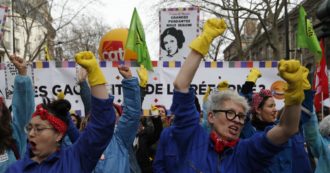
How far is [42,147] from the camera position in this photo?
9.53ft

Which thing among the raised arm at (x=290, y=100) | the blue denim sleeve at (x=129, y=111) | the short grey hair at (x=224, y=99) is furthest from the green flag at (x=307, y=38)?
the raised arm at (x=290, y=100)

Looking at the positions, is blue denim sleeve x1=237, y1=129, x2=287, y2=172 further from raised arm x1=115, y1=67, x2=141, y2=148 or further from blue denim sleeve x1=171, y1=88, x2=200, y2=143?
raised arm x1=115, y1=67, x2=141, y2=148

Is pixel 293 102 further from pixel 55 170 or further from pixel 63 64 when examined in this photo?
pixel 63 64

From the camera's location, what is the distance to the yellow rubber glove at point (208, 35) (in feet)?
9.14

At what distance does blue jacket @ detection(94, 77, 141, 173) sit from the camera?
3.77 metres

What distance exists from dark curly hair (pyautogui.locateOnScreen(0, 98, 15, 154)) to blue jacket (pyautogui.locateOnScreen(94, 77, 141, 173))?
2.36 feet

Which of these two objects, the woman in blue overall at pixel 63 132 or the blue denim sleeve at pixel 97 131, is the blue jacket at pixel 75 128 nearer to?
the woman in blue overall at pixel 63 132

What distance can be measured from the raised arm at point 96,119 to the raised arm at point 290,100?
2.98 ft

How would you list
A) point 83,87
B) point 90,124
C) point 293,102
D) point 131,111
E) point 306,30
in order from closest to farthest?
point 293,102, point 90,124, point 131,111, point 83,87, point 306,30

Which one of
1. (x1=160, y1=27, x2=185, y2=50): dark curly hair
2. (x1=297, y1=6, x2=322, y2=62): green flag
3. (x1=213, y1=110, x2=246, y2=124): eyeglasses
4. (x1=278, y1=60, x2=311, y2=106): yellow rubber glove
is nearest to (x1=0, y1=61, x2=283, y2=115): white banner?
(x1=160, y1=27, x2=185, y2=50): dark curly hair

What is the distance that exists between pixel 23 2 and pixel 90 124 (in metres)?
23.9

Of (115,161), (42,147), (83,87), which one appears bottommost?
(115,161)

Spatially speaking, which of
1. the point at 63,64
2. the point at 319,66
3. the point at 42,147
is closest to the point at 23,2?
the point at 63,64

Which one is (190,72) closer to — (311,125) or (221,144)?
(221,144)
